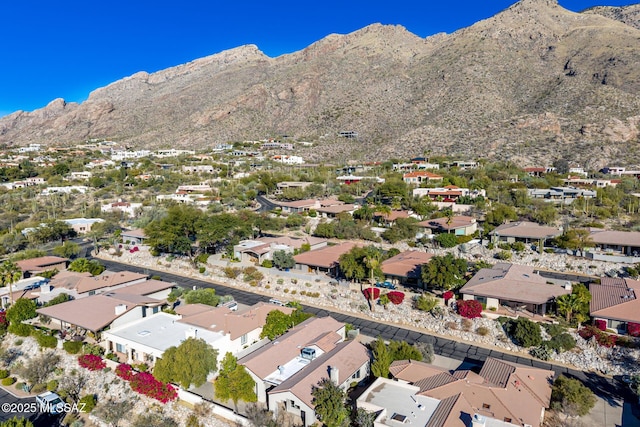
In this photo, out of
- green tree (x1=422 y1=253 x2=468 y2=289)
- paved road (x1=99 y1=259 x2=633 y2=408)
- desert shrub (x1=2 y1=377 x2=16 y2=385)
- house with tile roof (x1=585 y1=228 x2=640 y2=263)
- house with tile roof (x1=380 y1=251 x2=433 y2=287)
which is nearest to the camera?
paved road (x1=99 y1=259 x2=633 y2=408)

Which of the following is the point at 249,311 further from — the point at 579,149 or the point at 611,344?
the point at 579,149

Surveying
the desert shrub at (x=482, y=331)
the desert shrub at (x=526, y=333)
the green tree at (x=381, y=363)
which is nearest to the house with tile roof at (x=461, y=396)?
the green tree at (x=381, y=363)

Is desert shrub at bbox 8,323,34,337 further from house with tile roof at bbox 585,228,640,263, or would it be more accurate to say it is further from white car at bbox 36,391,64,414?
house with tile roof at bbox 585,228,640,263

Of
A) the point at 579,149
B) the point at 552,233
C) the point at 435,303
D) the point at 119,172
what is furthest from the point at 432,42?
the point at 435,303

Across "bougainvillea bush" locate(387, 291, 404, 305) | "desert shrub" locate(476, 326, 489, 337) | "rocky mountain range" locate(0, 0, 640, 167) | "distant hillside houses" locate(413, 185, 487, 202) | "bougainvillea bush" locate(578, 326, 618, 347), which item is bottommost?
"desert shrub" locate(476, 326, 489, 337)

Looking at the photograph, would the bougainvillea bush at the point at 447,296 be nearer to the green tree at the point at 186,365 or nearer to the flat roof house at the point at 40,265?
the green tree at the point at 186,365

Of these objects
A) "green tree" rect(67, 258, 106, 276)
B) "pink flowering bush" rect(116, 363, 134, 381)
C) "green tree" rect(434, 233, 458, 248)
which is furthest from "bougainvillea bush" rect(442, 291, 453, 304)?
"green tree" rect(67, 258, 106, 276)
